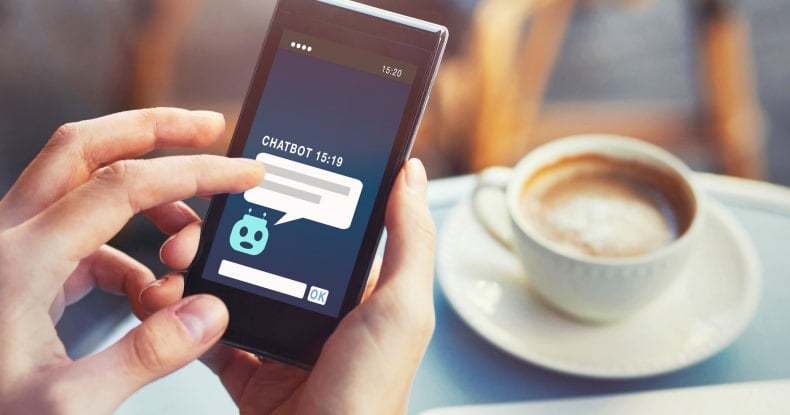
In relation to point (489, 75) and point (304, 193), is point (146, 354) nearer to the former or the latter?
point (304, 193)

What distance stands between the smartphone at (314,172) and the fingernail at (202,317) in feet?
0.22

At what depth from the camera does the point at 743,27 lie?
166 centimetres

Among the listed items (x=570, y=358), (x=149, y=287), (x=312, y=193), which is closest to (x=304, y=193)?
(x=312, y=193)

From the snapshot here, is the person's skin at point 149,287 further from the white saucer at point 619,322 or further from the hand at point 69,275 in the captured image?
the white saucer at point 619,322

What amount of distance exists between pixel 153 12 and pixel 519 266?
2.27 ft

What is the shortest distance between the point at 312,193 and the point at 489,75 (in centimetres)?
54

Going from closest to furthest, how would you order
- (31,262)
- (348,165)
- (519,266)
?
1. (31,262)
2. (348,165)
3. (519,266)

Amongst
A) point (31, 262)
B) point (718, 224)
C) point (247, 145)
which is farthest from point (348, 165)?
point (718, 224)

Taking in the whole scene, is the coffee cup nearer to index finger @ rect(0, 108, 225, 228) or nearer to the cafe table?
the cafe table

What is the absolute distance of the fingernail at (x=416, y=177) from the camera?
511 millimetres

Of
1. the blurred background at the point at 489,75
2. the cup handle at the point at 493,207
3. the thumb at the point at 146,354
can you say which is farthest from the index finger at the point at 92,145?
the blurred background at the point at 489,75

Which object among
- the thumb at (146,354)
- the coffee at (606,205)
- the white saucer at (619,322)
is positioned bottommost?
the thumb at (146,354)

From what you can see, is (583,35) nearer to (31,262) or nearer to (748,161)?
(748,161)

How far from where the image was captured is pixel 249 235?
538mm
